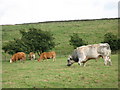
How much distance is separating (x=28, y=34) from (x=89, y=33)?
48.3m

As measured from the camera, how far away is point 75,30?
113 meters

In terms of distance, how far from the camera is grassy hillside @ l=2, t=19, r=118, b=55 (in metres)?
97.1

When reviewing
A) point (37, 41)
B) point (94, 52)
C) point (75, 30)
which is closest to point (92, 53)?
point (94, 52)

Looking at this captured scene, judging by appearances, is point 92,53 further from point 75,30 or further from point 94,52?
point 75,30

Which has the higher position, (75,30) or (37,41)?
(75,30)

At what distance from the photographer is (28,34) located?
63.5 metres

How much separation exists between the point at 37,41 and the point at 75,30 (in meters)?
53.8

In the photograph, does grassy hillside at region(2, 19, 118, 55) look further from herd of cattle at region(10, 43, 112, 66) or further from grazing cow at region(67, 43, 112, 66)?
grazing cow at region(67, 43, 112, 66)

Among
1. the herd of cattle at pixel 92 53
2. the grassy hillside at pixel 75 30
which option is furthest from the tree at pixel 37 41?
the herd of cattle at pixel 92 53

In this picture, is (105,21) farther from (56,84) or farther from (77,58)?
(56,84)

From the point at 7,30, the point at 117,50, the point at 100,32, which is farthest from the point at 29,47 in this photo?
the point at 7,30

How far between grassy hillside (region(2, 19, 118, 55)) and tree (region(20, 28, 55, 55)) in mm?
24445

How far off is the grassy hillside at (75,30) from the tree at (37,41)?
24445 mm

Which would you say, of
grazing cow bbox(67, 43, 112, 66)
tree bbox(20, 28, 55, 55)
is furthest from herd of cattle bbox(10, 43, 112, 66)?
tree bbox(20, 28, 55, 55)
